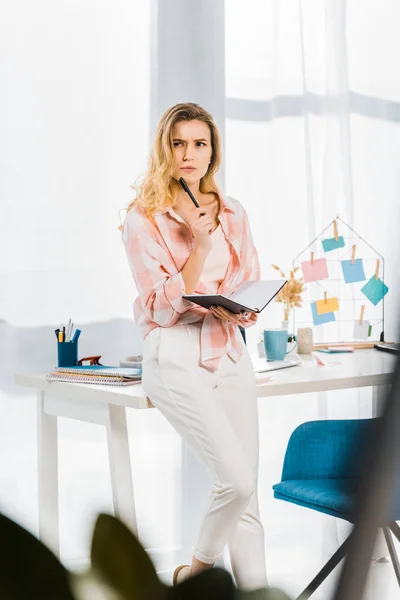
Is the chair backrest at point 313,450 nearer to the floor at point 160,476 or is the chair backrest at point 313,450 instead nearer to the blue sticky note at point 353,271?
the floor at point 160,476

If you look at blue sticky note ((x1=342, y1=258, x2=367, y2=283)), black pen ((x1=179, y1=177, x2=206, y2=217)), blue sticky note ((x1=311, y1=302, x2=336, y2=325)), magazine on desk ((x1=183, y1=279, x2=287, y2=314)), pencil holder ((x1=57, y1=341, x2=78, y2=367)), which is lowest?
pencil holder ((x1=57, y1=341, x2=78, y2=367))

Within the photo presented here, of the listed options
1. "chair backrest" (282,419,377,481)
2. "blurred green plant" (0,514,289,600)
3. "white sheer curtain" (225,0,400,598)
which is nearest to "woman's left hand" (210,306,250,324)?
"chair backrest" (282,419,377,481)

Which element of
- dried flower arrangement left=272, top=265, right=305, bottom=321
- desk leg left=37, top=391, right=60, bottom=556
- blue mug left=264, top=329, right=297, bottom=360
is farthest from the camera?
dried flower arrangement left=272, top=265, right=305, bottom=321

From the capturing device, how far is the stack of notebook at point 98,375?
210 centimetres

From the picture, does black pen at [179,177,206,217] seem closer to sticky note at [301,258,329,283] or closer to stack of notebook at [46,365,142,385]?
stack of notebook at [46,365,142,385]

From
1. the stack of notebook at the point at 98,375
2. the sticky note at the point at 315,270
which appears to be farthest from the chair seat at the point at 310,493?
the sticky note at the point at 315,270

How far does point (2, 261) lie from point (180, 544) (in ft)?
3.55

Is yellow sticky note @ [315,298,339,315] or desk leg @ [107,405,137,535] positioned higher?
yellow sticky note @ [315,298,339,315]

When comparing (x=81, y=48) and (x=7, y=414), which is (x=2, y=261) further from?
(x=81, y=48)

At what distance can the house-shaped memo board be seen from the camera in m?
2.90

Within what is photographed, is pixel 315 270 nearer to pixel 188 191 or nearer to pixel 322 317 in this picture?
pixel 322 317

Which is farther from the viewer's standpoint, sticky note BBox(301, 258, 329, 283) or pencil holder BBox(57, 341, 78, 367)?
sticky note BBox(301, 258, 329, 283)

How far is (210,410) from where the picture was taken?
6.44 ft

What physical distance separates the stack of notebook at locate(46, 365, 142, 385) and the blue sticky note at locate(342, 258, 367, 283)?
3.49 feet
